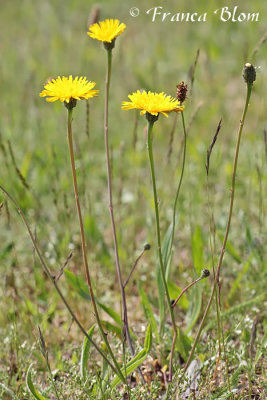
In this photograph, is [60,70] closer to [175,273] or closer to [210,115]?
[210,115]

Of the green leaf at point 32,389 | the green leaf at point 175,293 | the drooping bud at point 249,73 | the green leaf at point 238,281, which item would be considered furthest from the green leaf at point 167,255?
the drooping bud at point 249,73

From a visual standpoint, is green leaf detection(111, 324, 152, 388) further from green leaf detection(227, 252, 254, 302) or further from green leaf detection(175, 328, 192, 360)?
green leaf detection(227, 252, 254, 302)

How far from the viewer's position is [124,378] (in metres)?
1.36

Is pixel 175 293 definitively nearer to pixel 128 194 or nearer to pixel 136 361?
pixel 136 361

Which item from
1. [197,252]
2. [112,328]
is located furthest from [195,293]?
[112,328]

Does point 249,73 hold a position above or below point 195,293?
above

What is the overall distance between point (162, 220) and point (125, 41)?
3.61 meters

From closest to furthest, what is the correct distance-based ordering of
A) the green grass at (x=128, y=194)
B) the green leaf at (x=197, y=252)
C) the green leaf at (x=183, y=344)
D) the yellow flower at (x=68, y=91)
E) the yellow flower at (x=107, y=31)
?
the yellow flower at (x=68, y=91) < the yellow flower at (x=107, y=31) < the green leaf at (x=183, y=344) < the green grass at (x=128, y=194) < the green leaf at (x=197, y=252)

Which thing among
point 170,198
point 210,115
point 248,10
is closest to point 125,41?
point 248,10

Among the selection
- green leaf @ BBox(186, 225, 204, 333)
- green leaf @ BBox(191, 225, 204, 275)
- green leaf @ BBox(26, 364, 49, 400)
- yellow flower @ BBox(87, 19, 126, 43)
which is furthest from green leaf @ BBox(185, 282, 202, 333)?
yellow flower @ BBox(87, 19, 126, 43)

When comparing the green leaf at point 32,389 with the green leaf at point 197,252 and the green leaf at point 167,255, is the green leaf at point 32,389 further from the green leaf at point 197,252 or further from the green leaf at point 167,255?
the green leaf at point 197,252

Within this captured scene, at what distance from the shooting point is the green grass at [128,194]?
5.72ft

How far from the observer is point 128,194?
10.0 ft

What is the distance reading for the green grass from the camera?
1744 mm
